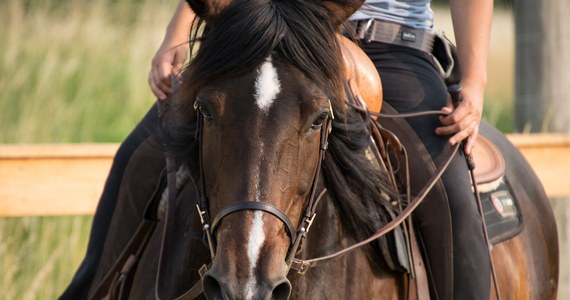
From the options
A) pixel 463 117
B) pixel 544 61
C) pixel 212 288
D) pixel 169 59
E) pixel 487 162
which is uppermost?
pixel 169 59

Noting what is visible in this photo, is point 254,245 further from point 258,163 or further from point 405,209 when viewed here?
point 405,209

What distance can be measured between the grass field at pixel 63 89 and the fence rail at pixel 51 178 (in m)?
0.99

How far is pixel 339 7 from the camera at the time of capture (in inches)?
105

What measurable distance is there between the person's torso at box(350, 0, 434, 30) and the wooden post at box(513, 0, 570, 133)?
256cm

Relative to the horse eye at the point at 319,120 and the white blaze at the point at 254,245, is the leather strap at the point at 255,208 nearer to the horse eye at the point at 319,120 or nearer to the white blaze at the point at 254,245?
the white blaze at the point at 254,245

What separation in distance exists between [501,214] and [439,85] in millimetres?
676

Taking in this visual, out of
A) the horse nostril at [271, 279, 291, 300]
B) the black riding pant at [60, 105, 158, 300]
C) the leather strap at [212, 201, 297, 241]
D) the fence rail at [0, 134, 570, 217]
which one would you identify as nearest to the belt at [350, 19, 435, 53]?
the black riding pant at [60, 105, 158, 300]

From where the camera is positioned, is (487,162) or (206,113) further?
(487,162)

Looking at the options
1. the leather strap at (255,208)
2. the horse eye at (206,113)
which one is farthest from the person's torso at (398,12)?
the leather strap at (255,208)

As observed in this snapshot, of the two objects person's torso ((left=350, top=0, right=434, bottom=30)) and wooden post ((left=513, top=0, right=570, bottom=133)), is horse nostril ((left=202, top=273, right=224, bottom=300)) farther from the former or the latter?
wooden post ((left=513, top=0, right=570, bottom=133))

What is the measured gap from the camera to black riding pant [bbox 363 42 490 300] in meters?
3.23

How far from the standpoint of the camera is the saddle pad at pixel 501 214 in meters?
3.60

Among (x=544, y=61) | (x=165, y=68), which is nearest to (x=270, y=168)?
(x=165, y=68)

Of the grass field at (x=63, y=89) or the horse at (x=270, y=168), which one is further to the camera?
the grass field at (x=63, y=89)
